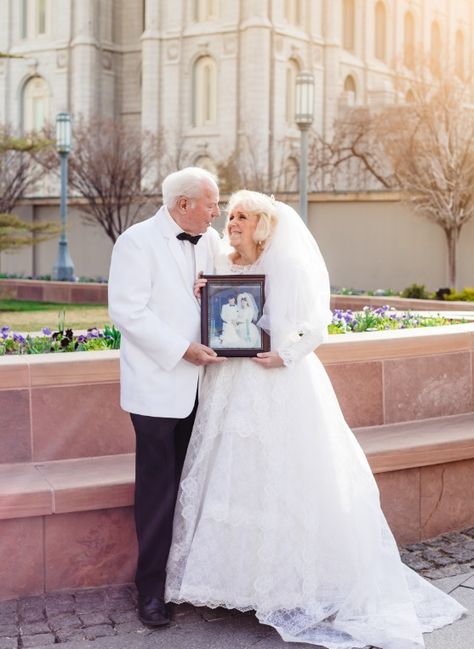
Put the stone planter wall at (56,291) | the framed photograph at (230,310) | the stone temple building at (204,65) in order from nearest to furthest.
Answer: the framed photograph at (230,310) → the stone planter wall at (56,291) → the stone temple building at (204,65)

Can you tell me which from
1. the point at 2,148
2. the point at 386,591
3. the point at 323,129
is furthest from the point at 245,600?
the point at 323,129

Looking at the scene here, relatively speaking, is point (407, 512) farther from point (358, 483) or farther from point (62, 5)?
point (62, 5)

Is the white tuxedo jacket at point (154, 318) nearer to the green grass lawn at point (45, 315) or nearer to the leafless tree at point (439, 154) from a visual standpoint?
the green grass lawn at point (45, 315)

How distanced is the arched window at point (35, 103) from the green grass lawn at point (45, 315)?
31.5m

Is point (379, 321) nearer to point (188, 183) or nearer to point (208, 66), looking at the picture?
point (188, 183)

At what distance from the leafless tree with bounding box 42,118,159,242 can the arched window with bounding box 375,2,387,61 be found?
2209 cm

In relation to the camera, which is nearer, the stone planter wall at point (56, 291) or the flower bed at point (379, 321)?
the flower bed at point (379, 321)

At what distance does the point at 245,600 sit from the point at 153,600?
0.44 m

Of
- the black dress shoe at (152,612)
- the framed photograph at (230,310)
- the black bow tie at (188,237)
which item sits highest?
the black bow tie at (188,237)

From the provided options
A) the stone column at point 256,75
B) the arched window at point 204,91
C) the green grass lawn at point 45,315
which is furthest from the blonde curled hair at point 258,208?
the arched window at point 204,91

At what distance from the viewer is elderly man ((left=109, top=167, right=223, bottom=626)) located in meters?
4.49

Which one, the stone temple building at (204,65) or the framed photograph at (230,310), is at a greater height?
the stone temple building at (204,65)

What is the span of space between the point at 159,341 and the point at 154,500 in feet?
Result: 2.53

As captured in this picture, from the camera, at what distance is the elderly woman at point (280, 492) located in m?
4.55
